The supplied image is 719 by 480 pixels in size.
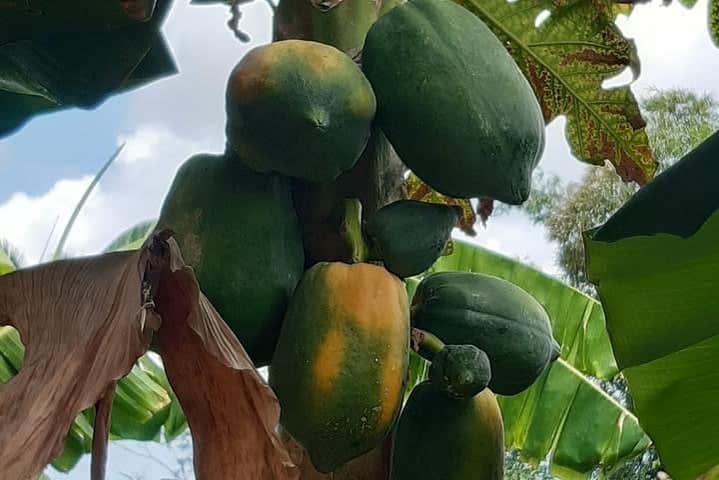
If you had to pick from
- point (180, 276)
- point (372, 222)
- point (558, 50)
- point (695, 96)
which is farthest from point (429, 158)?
point (695, 96)

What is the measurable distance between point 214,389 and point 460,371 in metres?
0.19

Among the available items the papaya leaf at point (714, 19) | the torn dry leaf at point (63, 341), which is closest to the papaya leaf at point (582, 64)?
the papaya leaf at point (714, 19)

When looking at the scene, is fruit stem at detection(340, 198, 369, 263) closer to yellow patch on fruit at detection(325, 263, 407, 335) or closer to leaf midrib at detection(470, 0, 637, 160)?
yellow patch on fruit at detection(325, 263, 407, 335)

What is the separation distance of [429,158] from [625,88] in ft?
1.46

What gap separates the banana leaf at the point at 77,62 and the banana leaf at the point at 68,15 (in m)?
0.04

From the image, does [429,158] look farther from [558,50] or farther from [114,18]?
[558,50]

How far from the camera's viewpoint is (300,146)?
2.52ft

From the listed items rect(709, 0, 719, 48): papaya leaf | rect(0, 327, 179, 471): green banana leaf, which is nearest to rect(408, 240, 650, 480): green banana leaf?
rect(0, 327, 179, 471): green banana leaf

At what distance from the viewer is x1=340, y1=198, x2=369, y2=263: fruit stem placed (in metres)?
0.81

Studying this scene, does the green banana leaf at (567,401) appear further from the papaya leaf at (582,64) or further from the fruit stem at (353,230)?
the fruit stem at (353,230)

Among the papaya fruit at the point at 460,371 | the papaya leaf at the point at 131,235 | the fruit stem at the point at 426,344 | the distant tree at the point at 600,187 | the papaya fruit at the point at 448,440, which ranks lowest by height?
the distant tree at the point at 600,187

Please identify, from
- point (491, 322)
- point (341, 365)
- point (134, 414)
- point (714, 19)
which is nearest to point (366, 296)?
point (341, 365)

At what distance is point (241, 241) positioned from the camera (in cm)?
78

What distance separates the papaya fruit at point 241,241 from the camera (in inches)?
30.5
